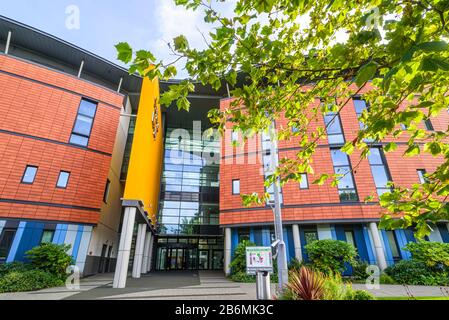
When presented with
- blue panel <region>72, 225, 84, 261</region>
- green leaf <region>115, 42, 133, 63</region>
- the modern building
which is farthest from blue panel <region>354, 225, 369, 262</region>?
blue panel <region>72, 225, 84, 261</region>

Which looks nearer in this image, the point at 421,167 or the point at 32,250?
the point at 32,250

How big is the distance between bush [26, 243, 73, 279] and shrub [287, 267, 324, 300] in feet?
40.2

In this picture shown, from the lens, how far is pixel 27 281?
32.2ft

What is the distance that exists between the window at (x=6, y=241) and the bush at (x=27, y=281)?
259cm

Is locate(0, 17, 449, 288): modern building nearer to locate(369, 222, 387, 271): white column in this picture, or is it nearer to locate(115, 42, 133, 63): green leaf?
locate(369, 222, 387, 271): white column

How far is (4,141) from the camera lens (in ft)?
43.0

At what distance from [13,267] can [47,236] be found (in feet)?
8.27

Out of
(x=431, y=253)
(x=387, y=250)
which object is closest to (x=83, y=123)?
(x=387, y=250)

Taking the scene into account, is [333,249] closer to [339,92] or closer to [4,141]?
[339,92]

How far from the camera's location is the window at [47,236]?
13.0m

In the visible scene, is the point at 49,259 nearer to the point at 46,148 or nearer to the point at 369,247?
the point at 46,148
